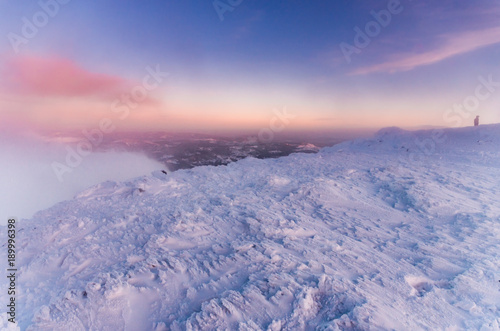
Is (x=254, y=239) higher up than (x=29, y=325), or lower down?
higher up

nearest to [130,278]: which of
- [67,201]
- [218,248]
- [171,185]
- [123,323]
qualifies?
[123,323]

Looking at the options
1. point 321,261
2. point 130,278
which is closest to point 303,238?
point 321,261

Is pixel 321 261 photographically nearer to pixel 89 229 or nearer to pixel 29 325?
pixel 29 325

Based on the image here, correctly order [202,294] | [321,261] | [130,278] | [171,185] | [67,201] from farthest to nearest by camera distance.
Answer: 1. [171,185]
2. [67,201]
3. [321,261]
4. [130,278]
5. [202,294]

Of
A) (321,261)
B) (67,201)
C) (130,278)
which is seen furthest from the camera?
(67,201)

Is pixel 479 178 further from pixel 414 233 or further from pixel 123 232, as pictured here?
pixel 123 232

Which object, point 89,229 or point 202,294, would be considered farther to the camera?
point 89,229
